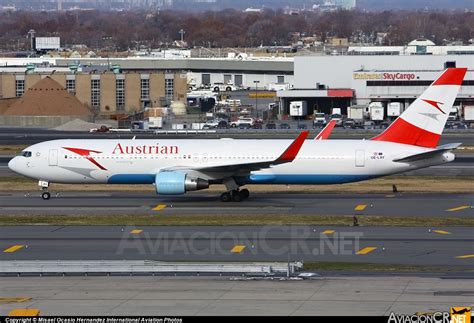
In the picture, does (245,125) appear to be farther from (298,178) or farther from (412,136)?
(412,136)

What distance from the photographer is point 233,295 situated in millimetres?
35156

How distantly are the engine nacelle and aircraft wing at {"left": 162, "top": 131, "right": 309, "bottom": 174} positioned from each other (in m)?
1.34

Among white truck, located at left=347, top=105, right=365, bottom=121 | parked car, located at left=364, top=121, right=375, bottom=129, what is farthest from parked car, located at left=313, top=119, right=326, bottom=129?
white truck, located at left=347, top=105, right=365, bottom=121

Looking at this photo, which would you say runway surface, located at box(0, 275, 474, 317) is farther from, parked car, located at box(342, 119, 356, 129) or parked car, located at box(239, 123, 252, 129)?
parked car, located at box(239, 123, 252, 129)

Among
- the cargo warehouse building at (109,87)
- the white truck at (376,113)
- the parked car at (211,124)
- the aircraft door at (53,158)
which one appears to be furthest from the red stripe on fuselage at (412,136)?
the cargo warehouse building at (109,87)

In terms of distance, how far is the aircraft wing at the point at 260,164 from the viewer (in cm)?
5697

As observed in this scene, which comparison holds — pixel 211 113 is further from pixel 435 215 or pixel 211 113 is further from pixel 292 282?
pixel 292 282

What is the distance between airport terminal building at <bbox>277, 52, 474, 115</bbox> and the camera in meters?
138

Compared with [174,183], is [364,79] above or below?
above

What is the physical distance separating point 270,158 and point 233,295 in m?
24.7

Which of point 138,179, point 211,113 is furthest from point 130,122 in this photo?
point 138,179

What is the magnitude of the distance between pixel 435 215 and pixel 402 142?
23.3 ft

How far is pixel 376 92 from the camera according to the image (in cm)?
13988

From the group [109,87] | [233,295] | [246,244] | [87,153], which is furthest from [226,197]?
[109,87]
